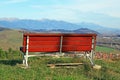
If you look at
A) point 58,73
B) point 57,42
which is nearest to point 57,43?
point 57,42

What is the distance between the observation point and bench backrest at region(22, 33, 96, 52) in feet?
40.0

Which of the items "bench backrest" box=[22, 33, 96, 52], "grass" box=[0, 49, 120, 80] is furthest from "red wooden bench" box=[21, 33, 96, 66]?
"grass" box=[0, 49, 120, 80]

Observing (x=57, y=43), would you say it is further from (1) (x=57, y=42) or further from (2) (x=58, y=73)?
(2) (x=58, y=73)

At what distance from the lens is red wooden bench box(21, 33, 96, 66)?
480 inches

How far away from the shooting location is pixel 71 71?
38.7 feet

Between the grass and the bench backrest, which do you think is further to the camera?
the bench backrest

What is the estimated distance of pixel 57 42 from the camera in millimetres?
12664

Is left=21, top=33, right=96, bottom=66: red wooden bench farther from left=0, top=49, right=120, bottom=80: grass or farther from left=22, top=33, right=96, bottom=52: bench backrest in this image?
left=0, top=49, right=120, bottom=80: grass

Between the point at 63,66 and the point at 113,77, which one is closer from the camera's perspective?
the point at 113,77

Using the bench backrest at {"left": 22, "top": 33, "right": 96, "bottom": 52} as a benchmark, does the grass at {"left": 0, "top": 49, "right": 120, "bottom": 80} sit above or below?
below

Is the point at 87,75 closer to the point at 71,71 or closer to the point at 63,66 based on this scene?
the point at 71,71

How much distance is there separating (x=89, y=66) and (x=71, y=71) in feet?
A: 4.70

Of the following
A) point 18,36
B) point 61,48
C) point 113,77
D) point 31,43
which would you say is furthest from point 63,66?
point 18,36

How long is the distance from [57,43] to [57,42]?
1.6 inches
